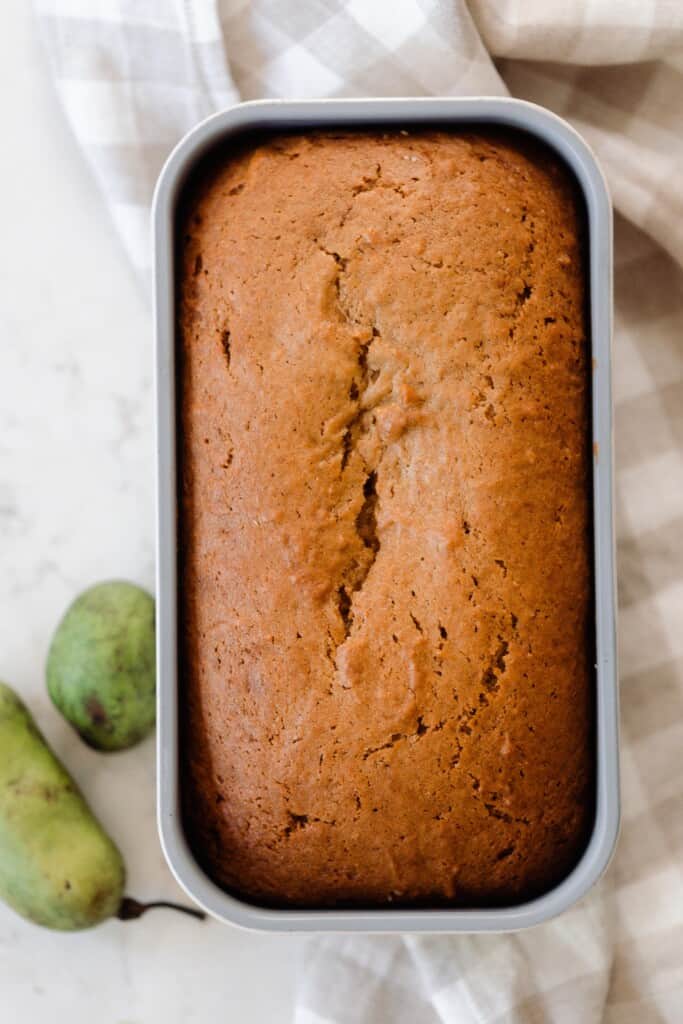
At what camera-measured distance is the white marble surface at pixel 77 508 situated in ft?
5.16

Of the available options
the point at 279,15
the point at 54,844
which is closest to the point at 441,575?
the point at 54,844

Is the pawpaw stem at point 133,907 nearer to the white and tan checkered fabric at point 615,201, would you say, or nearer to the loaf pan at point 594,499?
the white and tan checkered fabric at point 615,201

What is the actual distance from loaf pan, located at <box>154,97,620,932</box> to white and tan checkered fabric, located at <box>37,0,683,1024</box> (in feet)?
0.63

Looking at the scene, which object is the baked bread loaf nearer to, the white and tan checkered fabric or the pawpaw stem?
the white and tan checkered fabric

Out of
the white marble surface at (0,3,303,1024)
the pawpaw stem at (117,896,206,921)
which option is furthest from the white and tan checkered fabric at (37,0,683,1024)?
the pawpaw stem at (117,896,206,921)

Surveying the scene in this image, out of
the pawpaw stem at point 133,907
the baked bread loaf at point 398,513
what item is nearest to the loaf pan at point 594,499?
the baked bread loaf at point 398,513

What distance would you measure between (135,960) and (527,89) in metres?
1.28

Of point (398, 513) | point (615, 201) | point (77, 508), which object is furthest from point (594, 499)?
point (77, 508)

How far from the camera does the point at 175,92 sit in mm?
1450

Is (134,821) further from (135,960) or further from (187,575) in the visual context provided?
(187,575)

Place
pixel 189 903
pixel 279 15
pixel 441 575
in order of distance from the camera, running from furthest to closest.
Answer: pixel 189 903 → pixel 279 15 → pixel 441 575

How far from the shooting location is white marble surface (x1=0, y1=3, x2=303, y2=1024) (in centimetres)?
157

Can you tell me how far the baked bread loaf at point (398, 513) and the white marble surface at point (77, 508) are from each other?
36 cm

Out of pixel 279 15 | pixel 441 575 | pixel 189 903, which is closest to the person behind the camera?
pixel 441 575
